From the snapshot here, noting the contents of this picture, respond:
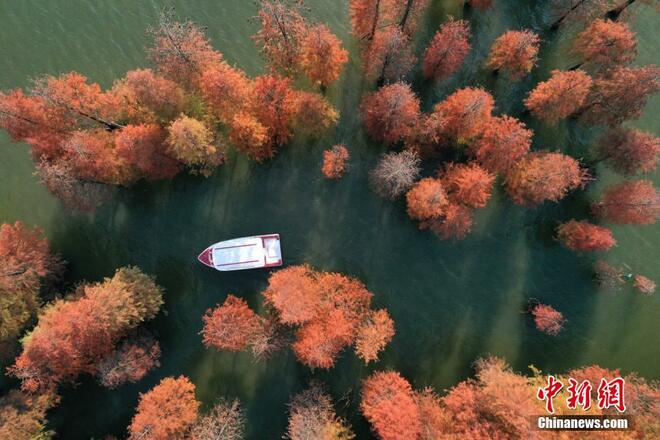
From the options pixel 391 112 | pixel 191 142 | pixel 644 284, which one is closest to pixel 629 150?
pixel 644 284

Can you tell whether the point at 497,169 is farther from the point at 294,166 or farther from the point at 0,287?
the point at 0,287

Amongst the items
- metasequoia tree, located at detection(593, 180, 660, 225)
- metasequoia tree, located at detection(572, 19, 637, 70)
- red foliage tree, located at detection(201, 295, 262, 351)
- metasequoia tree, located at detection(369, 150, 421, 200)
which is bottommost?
red foliage tree, located at detection(201, 295, 262, 351)

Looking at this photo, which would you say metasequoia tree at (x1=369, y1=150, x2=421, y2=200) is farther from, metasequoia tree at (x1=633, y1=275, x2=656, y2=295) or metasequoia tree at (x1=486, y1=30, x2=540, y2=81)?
metasequoia tree at (x1=633, y1=275, x2=656, y2=295)

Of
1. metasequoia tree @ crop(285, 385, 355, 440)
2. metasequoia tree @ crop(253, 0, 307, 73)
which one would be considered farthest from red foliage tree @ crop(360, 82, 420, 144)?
metasequoia tree @ crop(285, 385, 355, 440)

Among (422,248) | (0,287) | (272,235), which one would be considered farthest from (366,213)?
(0,287)

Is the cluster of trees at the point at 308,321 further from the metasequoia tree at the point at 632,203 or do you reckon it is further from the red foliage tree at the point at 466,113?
the metasequoia tree at the point at 632,203

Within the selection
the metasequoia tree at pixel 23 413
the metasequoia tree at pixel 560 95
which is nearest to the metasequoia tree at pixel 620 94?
the metasequoia tree at pixel 560 95
